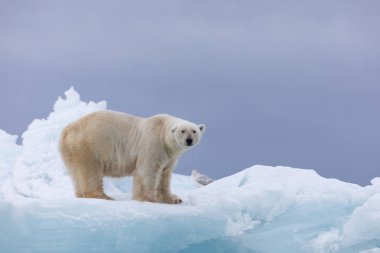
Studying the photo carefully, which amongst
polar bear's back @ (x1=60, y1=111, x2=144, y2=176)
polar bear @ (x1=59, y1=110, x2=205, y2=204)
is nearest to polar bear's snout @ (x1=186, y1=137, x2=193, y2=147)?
polar bear @ (x1=59, y1=110, x2=205, y2=204)

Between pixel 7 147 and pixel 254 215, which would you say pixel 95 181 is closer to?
pixel 254 215

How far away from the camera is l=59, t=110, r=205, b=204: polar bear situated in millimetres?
7879

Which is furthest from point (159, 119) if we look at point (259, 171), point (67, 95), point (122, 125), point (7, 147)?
point (7, 147)

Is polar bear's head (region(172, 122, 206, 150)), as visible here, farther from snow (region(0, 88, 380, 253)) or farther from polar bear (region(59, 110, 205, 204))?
snow (region(0, 88, 380, 253))

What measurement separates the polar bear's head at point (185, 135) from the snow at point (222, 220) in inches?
29.4

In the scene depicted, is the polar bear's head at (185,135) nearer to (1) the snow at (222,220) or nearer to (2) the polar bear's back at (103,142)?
(2) the polar bear's back at (103,142)

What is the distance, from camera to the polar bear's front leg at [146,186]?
7.80m

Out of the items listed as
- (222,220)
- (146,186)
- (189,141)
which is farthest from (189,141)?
(222,220)

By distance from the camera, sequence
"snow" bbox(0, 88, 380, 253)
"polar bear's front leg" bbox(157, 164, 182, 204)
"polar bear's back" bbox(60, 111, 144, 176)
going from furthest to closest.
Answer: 1. "polar bear's front leg" bbox(157, 164, 182, 204)
2. "polar bear's back" bbox(60, 111, 144, 176)
3. "snow" bbox(0, 88, 380, 253)

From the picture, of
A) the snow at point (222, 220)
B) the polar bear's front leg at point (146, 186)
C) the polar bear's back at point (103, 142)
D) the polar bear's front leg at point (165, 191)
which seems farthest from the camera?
the polar bear's front leg at point (165, 191)

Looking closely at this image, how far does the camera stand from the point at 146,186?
25.6 feet

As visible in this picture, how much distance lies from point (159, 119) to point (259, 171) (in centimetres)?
328

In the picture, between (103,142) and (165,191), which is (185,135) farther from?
(103,142)

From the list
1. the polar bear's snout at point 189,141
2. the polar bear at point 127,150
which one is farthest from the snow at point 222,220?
the polar bear's snout at point 189,141
